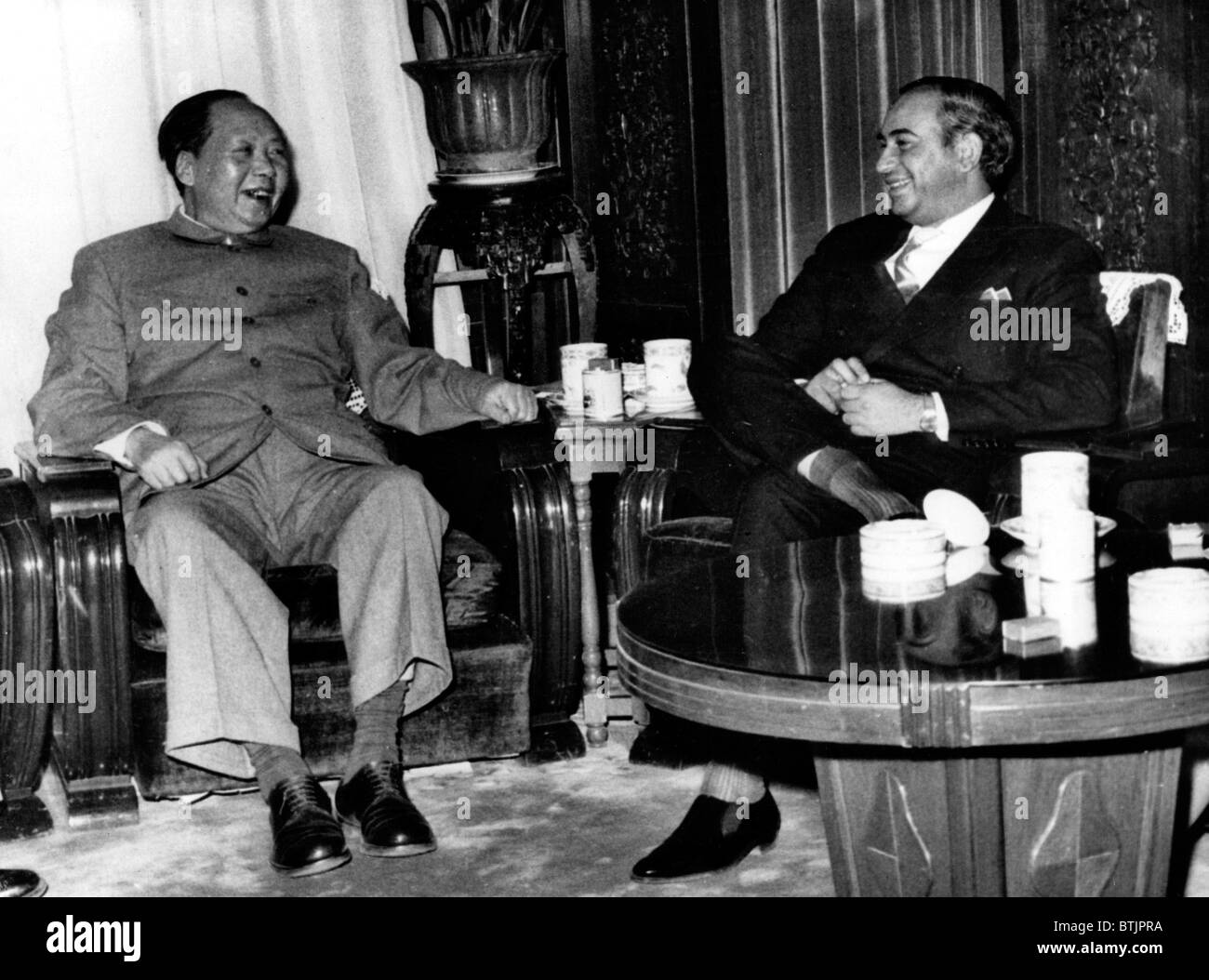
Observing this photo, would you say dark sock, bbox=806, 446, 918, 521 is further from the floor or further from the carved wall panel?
the carved wall panel

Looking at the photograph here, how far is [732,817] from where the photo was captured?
2.79m

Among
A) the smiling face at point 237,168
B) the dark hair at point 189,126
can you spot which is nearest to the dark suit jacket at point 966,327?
the smiling face at point 237,168

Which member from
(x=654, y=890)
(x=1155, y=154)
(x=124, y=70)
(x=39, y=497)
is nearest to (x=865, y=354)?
(x=1155, y=154)

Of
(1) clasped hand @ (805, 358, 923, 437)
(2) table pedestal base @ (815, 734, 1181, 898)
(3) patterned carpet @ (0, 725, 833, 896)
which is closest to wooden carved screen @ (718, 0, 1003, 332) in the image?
(1) clasped hand @ (805, 358, 923, 437)

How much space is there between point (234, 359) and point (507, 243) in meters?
0.84

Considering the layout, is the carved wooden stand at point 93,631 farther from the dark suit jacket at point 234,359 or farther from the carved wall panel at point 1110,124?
the carved wall panel at point 1110,124

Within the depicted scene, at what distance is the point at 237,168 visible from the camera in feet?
11.4

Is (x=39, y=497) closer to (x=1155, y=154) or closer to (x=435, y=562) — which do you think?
(x=435, y=562)

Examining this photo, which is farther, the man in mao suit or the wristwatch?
the wristwatch

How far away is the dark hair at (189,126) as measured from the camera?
347 centimetres

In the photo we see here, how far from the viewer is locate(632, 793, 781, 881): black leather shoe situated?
8.98 ft

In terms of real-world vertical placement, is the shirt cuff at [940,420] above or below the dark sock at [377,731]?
above

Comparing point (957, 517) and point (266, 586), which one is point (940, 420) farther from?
point (266, 586)

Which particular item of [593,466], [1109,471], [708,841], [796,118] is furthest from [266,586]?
[796,118]
